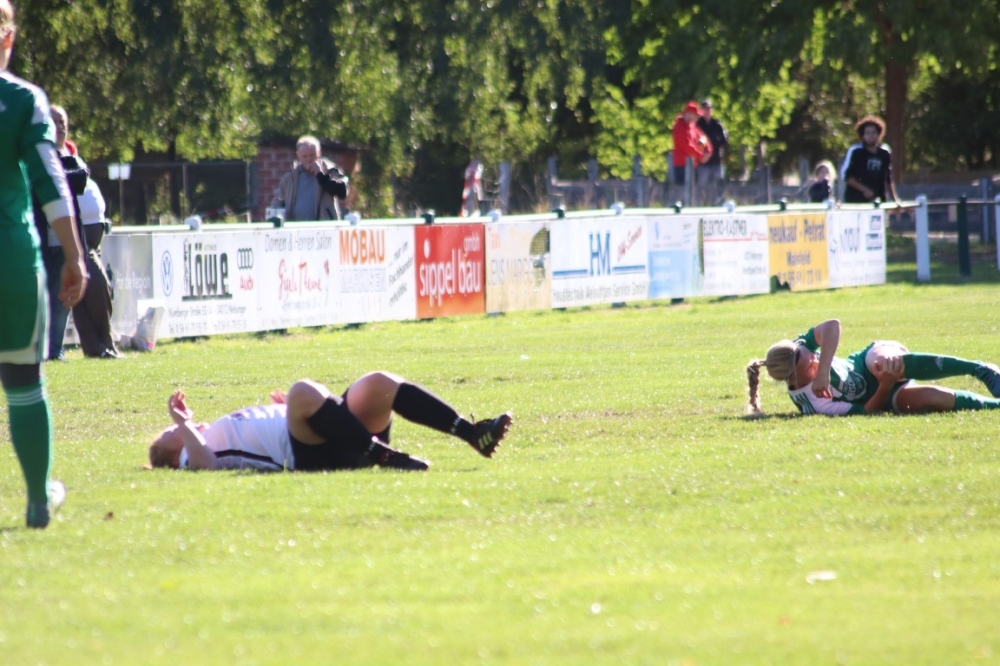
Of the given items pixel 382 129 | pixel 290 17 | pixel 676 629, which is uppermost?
pixel 290 17

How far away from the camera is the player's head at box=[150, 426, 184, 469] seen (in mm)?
8352

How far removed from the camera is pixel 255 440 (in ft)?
26.8

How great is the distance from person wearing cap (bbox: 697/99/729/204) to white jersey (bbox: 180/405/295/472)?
80.7ft

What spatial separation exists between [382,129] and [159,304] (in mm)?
28357

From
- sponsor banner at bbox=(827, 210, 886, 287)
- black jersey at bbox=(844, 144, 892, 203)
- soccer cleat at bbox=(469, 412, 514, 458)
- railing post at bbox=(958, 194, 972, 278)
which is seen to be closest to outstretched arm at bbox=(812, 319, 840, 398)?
soccer cleat at bbox=(469, 412, 514, 458)

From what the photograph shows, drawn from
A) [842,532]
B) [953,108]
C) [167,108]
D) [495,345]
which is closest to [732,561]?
[842,532]

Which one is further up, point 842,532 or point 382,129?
point 382,129

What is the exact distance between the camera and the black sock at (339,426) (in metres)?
7.80

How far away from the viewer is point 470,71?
45250mm

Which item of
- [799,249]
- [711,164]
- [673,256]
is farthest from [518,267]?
[711,164]

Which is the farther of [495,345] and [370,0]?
[370,0]

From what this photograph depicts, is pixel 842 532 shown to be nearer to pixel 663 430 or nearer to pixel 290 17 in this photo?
pixel 663 430

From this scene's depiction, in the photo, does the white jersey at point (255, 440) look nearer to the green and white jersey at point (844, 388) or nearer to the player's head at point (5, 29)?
the player's head at point (5, 29)

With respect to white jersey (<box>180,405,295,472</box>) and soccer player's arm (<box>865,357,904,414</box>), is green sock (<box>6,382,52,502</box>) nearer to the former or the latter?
white jersey (<box>180,405,295,472</box>)
